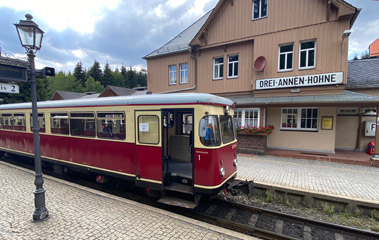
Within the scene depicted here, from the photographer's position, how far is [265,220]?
5.09 m

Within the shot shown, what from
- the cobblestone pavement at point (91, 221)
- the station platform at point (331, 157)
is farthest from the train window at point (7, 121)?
the station platform at point (331, 157)

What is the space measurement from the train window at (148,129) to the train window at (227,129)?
1.75 m

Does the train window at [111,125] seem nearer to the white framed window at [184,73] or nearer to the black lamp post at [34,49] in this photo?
the black lamp post at [34,49]

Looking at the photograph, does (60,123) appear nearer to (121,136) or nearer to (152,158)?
(121,136)

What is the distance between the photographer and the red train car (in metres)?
4.62

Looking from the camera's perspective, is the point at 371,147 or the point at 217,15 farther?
the point at 217,15

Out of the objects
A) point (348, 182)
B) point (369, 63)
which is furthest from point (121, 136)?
point (369, 63)

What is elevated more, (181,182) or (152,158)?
(152,158)

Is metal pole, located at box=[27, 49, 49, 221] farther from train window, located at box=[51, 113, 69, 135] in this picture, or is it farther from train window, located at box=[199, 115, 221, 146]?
train window, located at box=[199, 115, 221, 146]

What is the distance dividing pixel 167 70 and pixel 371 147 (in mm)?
14800

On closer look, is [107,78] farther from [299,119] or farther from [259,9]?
[299,119]

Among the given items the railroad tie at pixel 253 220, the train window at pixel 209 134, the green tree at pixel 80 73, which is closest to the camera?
the train window at pixel 209 134

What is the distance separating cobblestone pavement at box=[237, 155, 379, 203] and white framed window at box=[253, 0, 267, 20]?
29.8 feet

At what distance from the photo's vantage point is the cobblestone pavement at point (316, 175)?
615 centimetres
